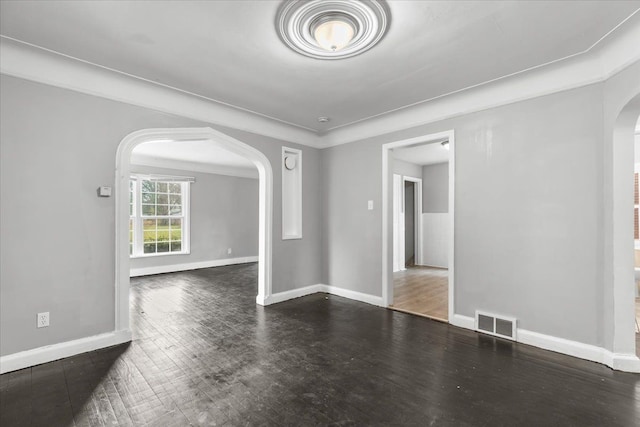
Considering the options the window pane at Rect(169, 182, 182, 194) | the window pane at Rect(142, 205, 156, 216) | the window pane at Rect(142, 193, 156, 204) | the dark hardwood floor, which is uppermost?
the window pane at Rect(169, 182, 182, 194)

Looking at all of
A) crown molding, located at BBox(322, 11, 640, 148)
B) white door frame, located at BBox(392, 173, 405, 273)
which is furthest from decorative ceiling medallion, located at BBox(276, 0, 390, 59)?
white door frame, located at BBox(392, 173, 405, 273)

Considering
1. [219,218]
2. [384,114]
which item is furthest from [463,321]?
[219,218]

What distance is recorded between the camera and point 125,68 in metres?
2.83

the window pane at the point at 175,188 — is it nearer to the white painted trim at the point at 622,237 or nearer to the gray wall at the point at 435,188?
the gray wall at the point at 435,188

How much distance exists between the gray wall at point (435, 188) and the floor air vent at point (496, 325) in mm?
4540

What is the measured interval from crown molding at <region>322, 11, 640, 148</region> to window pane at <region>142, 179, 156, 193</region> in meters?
5.09

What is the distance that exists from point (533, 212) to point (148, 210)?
280 inches

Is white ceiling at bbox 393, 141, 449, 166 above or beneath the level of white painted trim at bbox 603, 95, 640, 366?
above

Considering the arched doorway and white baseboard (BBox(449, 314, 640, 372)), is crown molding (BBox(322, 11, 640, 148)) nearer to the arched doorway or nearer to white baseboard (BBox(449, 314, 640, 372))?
the arched doorway

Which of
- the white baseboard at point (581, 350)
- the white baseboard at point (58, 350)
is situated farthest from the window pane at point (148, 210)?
the white baseboard at point (581, 350)

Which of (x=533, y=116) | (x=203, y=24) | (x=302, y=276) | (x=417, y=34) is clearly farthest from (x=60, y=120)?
(x=533, y=116)

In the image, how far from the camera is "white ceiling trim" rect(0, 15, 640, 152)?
2.46 m

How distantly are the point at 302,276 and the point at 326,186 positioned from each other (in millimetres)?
1519

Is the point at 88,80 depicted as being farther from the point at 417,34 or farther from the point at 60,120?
the point at 417,34
